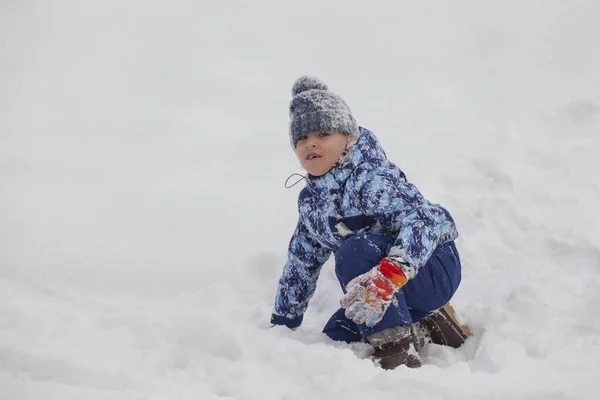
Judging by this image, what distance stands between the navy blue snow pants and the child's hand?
0.24ft

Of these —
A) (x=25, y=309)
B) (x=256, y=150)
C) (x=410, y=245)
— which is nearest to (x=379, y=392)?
(x=410, y=245)

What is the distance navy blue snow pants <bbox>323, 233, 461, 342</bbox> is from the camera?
6.43ft

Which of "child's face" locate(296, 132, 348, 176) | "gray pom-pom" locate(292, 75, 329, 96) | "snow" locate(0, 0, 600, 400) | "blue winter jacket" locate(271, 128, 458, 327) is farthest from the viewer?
"gray pom-pom" locate(292, 75, 329, 96)

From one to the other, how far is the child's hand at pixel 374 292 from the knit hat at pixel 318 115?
514 mm

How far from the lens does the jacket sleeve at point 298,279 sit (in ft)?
7.63

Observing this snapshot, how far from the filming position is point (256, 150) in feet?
13.6

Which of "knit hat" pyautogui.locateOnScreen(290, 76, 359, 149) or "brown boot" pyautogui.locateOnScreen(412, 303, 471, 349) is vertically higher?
"knit hat" pyautogui.locateOnScreen(290, 76, 359, 149)

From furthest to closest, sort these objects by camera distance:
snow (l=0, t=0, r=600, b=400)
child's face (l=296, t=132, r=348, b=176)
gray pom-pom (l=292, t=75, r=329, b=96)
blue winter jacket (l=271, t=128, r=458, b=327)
Result: gray pom-pom (l=292, t=75, r=329, b=96), child's face (l=296, t=132, r=348, b=176), blue winter jacket (l=271, t=128, r=458, b=327), snow (l=0, t=0, r=600, b=400)

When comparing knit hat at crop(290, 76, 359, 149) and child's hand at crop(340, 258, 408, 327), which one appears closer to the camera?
child's hand at crop(340, 258, 408, 327)

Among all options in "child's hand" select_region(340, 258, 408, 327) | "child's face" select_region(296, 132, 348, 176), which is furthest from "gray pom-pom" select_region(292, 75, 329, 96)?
"child's hand" select_region(340, 258, 408, 327)

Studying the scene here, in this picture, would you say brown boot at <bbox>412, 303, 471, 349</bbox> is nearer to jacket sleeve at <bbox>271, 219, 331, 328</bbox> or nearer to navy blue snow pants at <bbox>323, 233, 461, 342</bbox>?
navy blue snow pants at <bbox>323, 233, 461, 342</bbox>

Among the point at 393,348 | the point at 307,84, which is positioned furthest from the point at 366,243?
the point at 307,84

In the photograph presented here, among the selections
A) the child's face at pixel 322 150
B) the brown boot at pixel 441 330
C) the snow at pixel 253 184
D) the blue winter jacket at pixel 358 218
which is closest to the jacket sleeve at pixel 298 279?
the blue winter jacket at pixel 358 218

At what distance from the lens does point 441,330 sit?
2.19m
